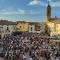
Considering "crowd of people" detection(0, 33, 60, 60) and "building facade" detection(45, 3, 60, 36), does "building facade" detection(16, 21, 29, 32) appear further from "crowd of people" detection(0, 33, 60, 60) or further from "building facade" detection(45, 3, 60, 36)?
"building facade" detection(45, 3, 60, 36)

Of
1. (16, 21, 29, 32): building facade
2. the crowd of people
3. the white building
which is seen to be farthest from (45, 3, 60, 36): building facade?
the white building

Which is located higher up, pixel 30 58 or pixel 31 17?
pixel 31 17

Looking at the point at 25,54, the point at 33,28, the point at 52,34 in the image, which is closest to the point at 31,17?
the point at 33,28

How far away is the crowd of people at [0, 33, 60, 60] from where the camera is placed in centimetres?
223

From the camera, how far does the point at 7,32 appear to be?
89.8 inches

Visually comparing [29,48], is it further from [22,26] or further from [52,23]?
[52,23]

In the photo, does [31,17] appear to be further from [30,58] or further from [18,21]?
[30,58]

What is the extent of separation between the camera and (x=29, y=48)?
2254 mm

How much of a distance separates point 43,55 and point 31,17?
0.55 metres

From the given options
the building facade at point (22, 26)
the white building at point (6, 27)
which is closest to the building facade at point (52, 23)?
the building facade at point (22, 26)

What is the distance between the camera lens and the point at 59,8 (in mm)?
2242

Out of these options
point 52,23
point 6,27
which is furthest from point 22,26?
point 52,23

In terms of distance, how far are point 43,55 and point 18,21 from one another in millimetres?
581

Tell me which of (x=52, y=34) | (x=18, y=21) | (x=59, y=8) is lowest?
(x=52, y=34)
